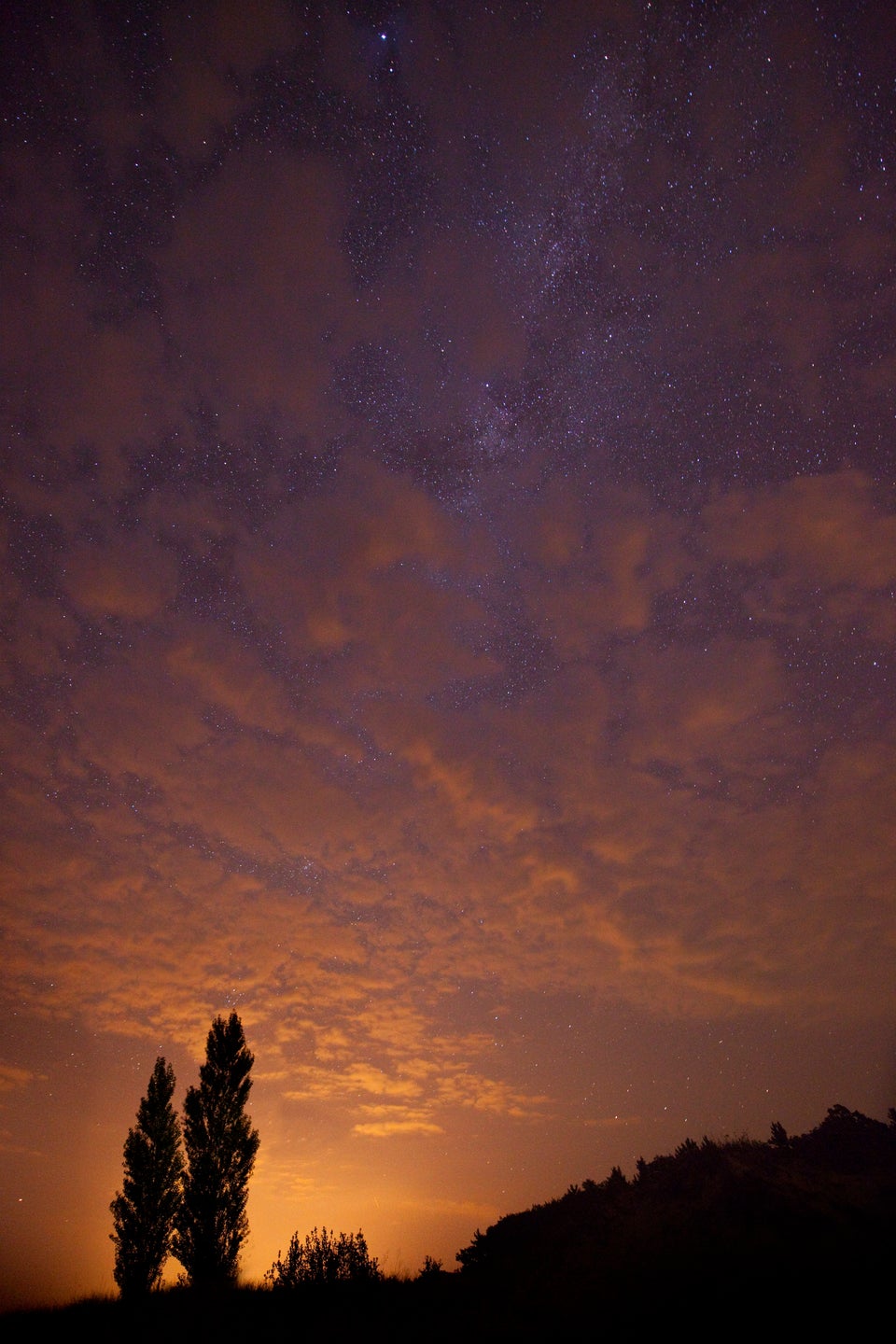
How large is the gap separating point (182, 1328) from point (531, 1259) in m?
8.21

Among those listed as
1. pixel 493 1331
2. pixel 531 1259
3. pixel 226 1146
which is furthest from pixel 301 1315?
pixel 226 1146

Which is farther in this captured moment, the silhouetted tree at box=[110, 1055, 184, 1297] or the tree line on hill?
the silhouetted tree at box=[110, 1055, 184, 1297]

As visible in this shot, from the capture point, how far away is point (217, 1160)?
2370 centimetres

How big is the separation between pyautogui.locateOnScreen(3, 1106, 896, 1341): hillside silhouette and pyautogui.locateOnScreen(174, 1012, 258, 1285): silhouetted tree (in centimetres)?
706

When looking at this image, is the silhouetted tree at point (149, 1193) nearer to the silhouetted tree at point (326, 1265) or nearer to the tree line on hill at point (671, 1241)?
the tree line on hill at point (671, 1241)

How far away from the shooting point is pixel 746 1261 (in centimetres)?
1209

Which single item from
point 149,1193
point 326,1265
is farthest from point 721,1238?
point 149,1193

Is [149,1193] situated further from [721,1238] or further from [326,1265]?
[721,1238]

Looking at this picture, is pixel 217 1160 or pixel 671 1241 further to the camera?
pixel 217 1160

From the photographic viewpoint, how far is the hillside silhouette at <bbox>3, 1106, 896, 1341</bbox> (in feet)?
36.0

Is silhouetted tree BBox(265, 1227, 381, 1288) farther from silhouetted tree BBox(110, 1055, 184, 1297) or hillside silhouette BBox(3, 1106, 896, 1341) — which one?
silhouetted tree BBox(110, 1055, 184, 1297)

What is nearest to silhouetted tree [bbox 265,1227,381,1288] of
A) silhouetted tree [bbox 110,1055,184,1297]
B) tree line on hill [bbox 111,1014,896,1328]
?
tree line on hill [bbox 111,1014,896,1328]

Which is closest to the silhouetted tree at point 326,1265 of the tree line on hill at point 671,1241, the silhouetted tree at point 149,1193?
the tree line on hill at point 671,1241

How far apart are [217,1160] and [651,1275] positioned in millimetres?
18731
